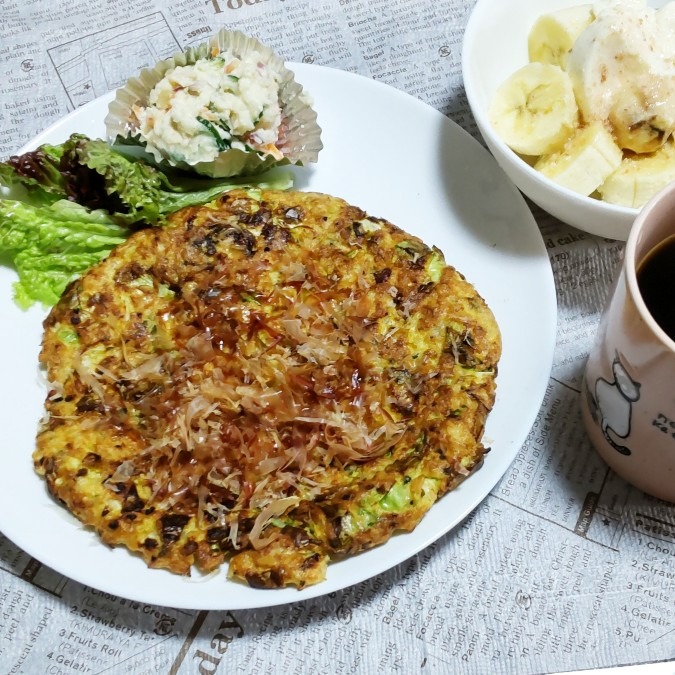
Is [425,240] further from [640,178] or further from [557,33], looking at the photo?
[557,33]

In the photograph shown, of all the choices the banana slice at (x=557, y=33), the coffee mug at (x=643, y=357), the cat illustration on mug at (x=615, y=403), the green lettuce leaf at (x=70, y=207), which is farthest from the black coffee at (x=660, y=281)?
the green lettuce leaf at (x=70, y=207)

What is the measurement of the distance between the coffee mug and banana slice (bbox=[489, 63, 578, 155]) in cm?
54

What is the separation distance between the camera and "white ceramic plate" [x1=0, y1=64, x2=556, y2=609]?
1499mm

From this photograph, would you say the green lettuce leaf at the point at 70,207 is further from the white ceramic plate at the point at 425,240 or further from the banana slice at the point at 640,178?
the banana slice at the point at 640,178

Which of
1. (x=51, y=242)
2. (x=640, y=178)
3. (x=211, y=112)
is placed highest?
(x=211, y=112)

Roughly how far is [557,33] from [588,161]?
1.47 feet

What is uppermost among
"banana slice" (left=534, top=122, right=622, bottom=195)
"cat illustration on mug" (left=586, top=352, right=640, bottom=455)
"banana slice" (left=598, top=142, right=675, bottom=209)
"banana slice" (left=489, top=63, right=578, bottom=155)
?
"banana slice" (left=489, top=63, right=578, bottom=155)

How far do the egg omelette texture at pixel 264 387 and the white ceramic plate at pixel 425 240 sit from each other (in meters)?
0.05

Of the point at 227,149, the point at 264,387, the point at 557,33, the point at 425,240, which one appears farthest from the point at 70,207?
the point at 557,33

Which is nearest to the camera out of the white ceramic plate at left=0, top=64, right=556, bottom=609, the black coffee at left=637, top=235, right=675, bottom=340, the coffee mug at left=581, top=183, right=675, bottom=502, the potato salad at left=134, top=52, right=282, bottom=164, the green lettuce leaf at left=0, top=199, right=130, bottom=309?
the coffee mug at left=581, top=183, right=675, bottom=502

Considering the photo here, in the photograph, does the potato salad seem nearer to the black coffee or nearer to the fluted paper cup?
the fluted paper cup

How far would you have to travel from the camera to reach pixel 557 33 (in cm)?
200

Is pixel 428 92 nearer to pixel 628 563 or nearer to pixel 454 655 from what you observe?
pixel 628 563

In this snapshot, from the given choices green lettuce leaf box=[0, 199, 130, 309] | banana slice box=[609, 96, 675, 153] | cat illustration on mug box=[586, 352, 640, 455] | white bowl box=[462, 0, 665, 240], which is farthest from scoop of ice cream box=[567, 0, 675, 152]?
green lettuce leaf box=[0, 199, 130, 309]
